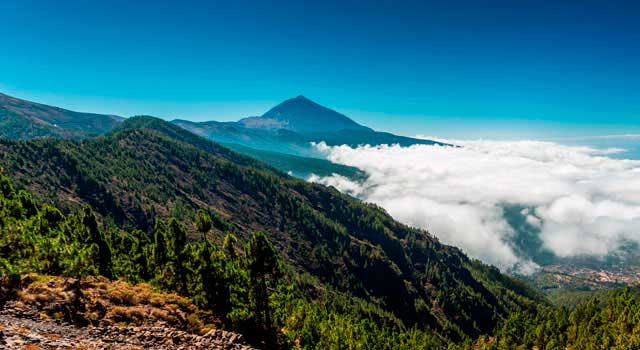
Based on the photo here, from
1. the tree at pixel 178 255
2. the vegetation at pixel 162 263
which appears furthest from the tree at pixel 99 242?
the tree at pixel 178 255

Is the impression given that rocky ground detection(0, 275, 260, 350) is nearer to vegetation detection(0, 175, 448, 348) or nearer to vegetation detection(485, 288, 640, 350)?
vegetation detection(0, 175, 448, 348)

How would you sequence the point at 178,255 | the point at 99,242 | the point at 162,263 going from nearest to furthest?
the point at 178,255 → the point at 99,242 → the point at 162,263

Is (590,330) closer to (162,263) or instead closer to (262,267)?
(262,267)

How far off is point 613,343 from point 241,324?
136 metres

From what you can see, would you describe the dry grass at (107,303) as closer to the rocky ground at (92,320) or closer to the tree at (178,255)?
Result: the rocky ground at (92,320)

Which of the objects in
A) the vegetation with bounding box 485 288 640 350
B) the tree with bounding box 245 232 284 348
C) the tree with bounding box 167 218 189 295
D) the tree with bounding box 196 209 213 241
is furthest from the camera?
the vegetation with bounding box 485 288 640 350

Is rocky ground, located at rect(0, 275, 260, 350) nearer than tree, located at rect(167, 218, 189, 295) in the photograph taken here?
Yes

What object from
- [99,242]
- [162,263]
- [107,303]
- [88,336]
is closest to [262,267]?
[107,303]

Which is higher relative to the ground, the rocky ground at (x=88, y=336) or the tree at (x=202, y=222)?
the tree at (x=202, y=222)

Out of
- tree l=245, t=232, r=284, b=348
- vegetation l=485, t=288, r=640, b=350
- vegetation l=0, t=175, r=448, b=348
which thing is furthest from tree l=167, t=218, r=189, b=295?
vegetation l=485, t=288, r=640, b=350

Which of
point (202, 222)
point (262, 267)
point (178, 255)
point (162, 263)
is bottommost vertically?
point (162, 263)

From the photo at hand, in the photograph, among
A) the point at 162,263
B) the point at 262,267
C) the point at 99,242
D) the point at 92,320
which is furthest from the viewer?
the point at 162,263

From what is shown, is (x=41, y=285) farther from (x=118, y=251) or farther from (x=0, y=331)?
(x=118, y=251)

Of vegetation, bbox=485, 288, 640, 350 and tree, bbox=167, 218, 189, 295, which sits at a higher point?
tree, bbox=167, 218, 189, 295
